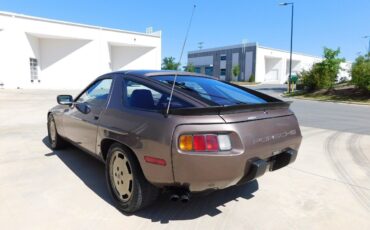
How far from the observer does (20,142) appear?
5.99 meters

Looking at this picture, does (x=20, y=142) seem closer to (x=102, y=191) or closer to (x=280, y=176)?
(x=102, y=191)

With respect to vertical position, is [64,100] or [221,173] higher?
[64,100]

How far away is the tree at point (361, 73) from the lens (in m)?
21.9

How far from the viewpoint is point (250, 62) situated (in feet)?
198

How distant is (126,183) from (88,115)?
4.02 feet

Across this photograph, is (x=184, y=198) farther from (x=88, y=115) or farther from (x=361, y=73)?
(x=361, y=73)

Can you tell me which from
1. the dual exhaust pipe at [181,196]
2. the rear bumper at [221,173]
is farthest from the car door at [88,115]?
the rear bumper at [221,173]

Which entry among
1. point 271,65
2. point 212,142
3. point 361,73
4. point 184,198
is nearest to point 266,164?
point 212,142

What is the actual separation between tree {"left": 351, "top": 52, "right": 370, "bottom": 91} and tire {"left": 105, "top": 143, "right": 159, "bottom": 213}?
931 inches

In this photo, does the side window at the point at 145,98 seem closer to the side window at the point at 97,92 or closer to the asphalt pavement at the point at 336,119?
the side window at the point at 97,92


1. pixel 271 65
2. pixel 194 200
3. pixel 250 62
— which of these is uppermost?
pixel 250 62

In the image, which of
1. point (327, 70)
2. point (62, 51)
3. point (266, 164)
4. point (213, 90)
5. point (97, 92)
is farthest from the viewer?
point (62, 51)

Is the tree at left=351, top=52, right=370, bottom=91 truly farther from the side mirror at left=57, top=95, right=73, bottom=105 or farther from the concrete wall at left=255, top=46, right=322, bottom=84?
the concrete wall at left=255, top=46, right=322, bottom=84

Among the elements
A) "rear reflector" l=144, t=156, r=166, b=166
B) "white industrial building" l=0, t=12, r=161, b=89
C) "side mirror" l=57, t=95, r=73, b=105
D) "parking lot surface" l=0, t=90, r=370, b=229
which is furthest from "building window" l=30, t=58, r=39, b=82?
"rear reflector" l=144, t=156, r=166, b=166
